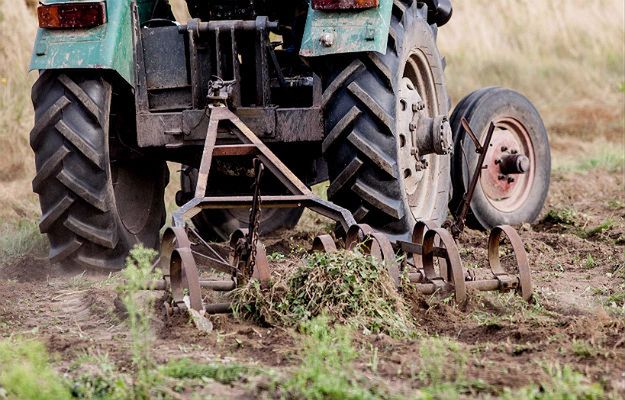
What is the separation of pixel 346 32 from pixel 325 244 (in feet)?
4.70

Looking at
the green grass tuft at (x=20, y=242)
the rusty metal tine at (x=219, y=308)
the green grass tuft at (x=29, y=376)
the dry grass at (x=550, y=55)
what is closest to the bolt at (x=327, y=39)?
the rusty metal tine at (x=219, y=308)

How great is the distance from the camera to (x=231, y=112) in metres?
7.16

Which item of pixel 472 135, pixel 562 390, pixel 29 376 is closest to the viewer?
pixel 562 390

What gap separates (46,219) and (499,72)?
9364mm

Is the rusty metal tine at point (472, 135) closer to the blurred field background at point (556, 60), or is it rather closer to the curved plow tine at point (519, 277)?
the curved plow tine at point (519, 277)

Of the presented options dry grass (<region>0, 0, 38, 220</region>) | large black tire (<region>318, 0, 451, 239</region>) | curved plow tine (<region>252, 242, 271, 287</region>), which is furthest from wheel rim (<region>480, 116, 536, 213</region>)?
dry grass (<region>0, 0, 38, 220</region>)

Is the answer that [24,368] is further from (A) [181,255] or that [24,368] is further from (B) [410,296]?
(B) [410,296]

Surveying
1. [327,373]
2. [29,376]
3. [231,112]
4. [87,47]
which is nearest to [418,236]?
[231,112]

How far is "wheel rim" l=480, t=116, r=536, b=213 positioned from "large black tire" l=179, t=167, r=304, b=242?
1.43m

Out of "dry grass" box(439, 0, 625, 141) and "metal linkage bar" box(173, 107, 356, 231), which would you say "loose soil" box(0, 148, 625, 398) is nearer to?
"metal linkage bar" box(173, 107, 356, 231)

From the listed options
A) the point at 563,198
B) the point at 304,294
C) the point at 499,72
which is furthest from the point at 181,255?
the point at 499,72

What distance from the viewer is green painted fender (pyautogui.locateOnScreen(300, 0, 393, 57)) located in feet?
22.7

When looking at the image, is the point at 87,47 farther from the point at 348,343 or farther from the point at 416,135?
the point at 348,343

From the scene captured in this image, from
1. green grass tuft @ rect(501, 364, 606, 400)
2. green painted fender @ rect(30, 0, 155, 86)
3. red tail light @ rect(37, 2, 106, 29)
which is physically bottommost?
green grass tuft @ rect(501, 364, 606, 400)
